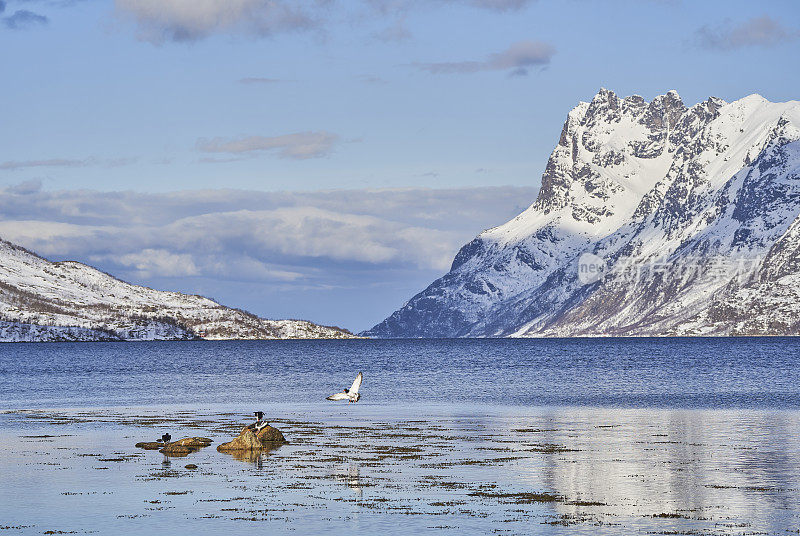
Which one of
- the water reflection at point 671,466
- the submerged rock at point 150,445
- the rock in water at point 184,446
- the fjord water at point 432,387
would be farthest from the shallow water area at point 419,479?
the fjord water at point 432,387

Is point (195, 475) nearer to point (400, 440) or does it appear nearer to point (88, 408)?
point (400, 440)

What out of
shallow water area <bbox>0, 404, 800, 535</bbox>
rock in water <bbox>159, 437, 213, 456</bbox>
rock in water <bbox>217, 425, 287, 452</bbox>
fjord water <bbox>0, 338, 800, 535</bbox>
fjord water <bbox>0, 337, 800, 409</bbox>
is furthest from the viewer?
fjord water <bbox>0, 337, 800, 409</bbox>

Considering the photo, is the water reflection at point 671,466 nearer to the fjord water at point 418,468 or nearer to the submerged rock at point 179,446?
the fjord water at point 418,468

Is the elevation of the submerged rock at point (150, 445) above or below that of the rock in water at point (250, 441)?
below

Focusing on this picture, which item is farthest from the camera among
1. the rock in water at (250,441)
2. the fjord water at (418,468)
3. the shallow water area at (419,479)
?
the rock in water at (250,441)

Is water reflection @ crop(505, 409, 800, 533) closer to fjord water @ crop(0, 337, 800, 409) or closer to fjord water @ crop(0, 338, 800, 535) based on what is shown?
fjord water @ crop(0, 338, 800, 535)

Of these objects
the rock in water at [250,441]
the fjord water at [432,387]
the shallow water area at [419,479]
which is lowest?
the shallow water area at [419,479]

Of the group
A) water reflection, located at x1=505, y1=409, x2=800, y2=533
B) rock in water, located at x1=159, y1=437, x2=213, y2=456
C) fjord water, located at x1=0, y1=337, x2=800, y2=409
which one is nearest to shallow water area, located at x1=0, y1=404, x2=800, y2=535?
water reflection, located at x1=505, y1=409, x2=800, y2=533

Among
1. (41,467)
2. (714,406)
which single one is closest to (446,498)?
(41,467)

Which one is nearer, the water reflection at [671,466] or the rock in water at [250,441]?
the water reflection at [671,466]

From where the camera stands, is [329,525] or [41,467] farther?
[41,467]

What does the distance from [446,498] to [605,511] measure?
23.0ft

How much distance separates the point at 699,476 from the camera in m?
54.4

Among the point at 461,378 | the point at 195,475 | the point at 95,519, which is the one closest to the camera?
the point at 95,519
